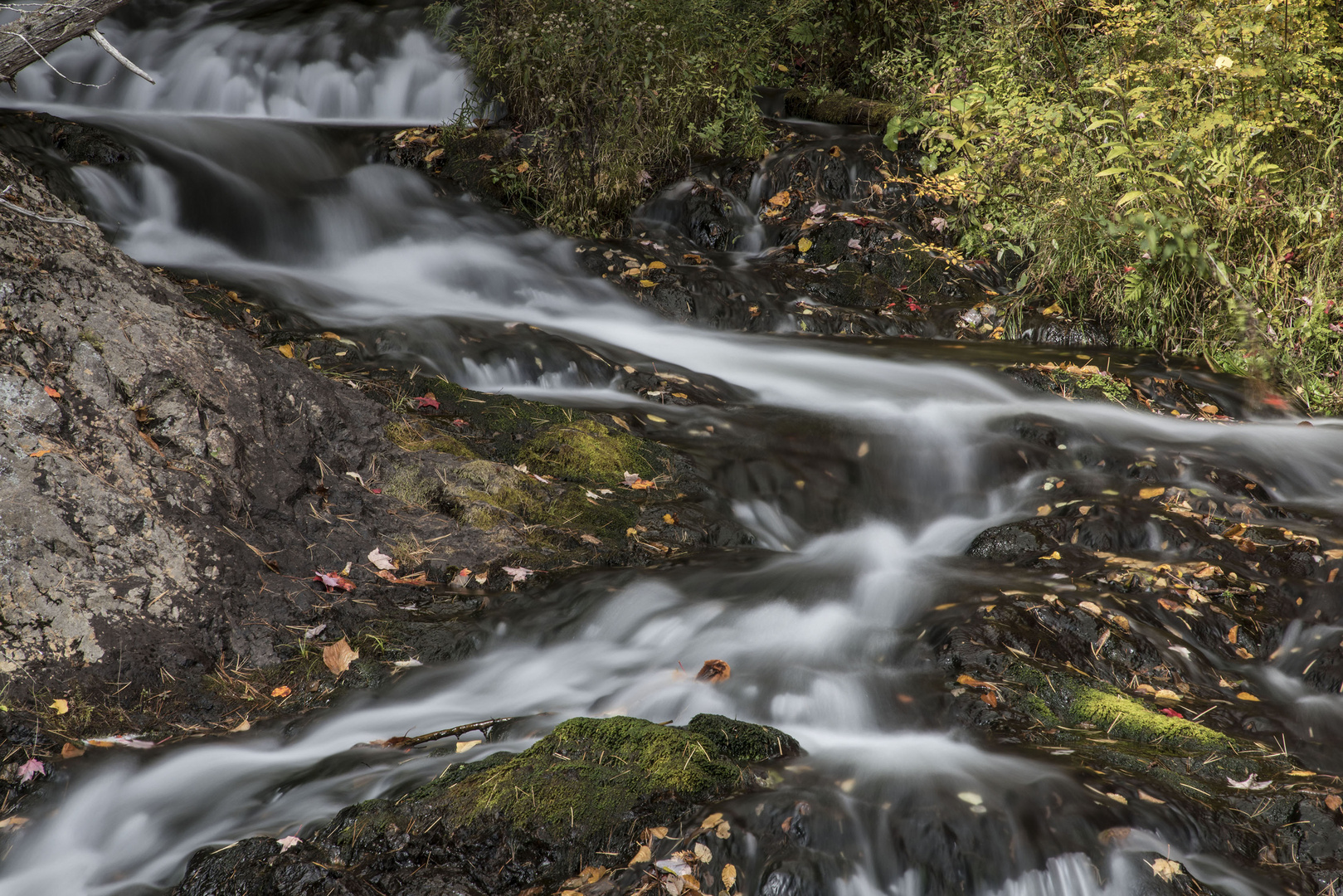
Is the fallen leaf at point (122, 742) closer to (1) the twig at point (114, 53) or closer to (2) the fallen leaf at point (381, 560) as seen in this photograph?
(2) the fallen leaf at point (381, 560)

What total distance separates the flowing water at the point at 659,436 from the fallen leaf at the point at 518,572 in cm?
21

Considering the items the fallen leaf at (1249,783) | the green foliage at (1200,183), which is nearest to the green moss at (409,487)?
the fallen leaf at (1249,783)

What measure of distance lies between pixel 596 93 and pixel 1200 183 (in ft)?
15.7

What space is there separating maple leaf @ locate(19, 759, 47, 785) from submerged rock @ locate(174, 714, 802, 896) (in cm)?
67

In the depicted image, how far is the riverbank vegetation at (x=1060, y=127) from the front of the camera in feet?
21.8

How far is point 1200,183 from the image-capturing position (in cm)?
656

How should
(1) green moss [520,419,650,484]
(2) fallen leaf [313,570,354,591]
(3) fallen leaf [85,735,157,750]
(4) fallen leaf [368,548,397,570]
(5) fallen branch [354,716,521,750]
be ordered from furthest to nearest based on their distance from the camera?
(1) green moss [520,419,650,484] → (4) fallen leaf [368,548,397,570] → (2) fallen leaf [313,570,354,591] → (5) fallen branch [354,716,521,750] → (3) fallen leaf [85,735,157,750]

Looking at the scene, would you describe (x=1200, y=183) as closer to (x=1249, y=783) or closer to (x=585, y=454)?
A: (x=585, y=454)

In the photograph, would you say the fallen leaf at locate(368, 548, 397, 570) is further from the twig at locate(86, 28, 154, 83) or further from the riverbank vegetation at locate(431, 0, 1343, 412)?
the riverbank vegetation at locate(431, 0, 1343, 412)

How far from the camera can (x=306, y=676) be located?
3377mm

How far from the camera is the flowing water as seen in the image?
2.64 m

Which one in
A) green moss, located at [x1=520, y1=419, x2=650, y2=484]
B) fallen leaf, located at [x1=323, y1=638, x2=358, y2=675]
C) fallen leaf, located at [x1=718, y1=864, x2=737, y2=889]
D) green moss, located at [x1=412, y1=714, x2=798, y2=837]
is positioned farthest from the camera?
green moss, located at [x1=520, y1=419, x2=650, y2=484]

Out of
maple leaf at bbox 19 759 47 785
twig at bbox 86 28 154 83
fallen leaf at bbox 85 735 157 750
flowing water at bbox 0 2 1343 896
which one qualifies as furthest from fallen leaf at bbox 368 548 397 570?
twig at bbox 86 28 154 83

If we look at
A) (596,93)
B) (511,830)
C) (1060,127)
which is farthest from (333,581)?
(1060,127)
